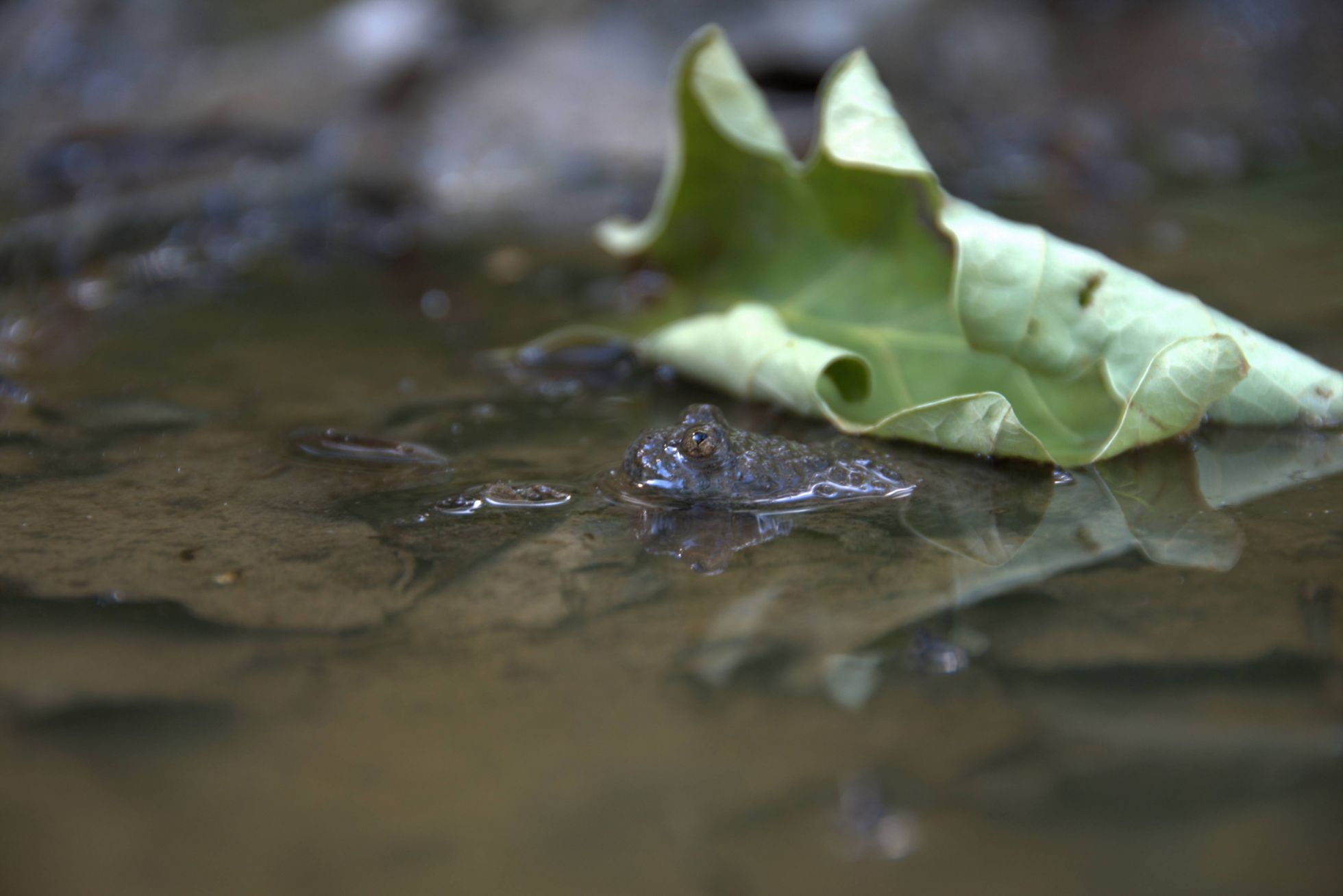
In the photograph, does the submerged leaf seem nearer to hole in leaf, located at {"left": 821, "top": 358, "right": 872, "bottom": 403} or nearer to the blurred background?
hole in leaf, located at {"left": 821, "top": 358, "right": 872, "bottom": 403}

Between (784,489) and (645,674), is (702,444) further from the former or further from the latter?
(645,674)

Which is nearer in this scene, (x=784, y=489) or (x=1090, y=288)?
(x=784, y=489)

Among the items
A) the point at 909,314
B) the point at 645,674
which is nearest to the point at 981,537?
the point at 645,674

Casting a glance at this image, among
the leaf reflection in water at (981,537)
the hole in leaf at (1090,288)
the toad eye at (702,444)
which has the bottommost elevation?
the leaf reflection in water at (981,537)

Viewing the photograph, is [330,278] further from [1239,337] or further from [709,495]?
[1239,337]

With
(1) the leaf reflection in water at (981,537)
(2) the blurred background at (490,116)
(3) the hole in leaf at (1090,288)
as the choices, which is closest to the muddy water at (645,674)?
(1) the leaf reflection in water at (981,537)

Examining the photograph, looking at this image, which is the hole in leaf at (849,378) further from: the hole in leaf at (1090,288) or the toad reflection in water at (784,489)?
the hole in leaf at (1090,288)

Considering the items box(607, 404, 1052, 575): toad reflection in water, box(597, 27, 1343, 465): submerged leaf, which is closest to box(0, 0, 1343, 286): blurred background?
box(597, 27, 1343, 465): submerged leaf
